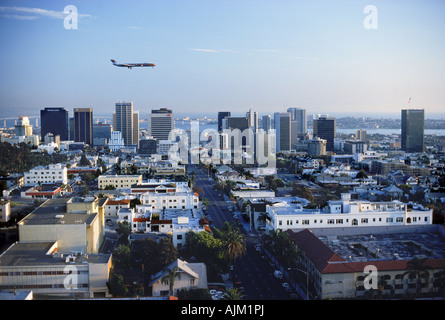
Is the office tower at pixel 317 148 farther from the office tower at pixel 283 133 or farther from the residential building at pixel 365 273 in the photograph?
the residential building at pixel 365 273

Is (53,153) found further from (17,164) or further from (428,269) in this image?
(428,269)

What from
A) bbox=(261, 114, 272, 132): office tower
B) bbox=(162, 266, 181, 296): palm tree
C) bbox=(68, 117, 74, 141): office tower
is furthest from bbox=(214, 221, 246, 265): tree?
bbox=(68, 117, 74, 141): office tower

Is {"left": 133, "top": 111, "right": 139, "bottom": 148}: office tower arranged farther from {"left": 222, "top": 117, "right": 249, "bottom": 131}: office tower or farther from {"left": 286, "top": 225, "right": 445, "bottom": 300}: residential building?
{"left": 286, "top": 225, "right": 445, "bottom": 300}: residential building

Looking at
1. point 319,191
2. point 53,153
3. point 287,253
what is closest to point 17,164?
point 53,153

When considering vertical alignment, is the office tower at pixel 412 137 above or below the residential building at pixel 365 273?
above

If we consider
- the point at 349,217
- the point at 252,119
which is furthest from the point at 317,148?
the point at 349,217

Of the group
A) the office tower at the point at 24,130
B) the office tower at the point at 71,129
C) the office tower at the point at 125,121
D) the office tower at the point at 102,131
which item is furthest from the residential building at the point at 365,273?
the office tower at the point at 102,131
